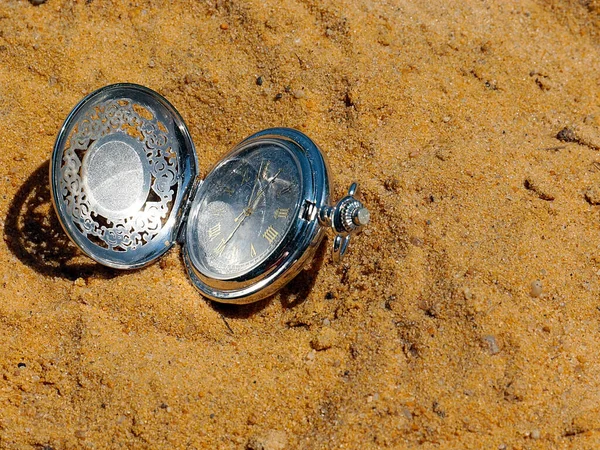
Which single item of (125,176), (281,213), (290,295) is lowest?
(290,295)

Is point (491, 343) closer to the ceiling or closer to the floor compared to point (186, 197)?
closer to the ceiling

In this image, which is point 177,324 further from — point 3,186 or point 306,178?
point 3,186

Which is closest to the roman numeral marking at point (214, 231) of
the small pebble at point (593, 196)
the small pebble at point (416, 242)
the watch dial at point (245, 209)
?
the watch dial at point (245, 209)

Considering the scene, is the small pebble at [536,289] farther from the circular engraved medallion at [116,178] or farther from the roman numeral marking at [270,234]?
the circular engraved medallion at [116,178]

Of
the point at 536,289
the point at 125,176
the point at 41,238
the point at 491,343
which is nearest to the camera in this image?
the point at 491,343

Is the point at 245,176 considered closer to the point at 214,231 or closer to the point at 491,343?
the point at 214,231

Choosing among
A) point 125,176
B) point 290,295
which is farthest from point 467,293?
point 125,176

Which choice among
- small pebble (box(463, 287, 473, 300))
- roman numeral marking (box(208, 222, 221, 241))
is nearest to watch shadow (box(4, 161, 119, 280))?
roman numeral marking (box(208, 222, 221, 241))
